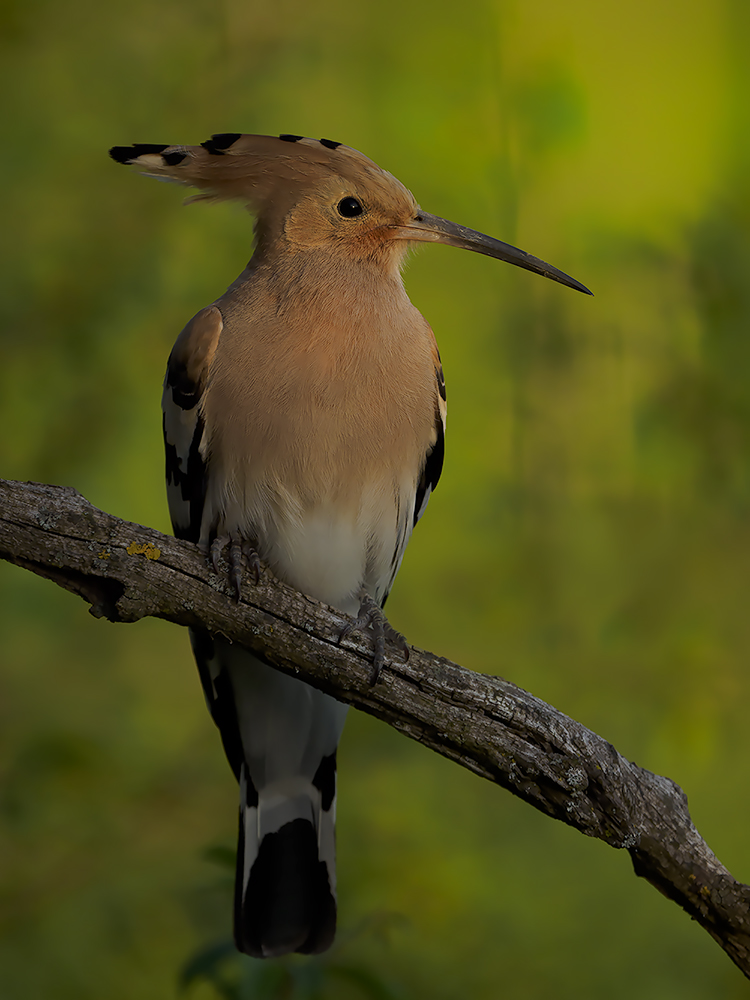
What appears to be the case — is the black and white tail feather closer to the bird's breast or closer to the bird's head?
the bird's breast

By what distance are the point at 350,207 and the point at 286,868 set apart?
3.09 ft

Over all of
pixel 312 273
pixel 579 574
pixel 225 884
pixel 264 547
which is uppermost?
pixel 312 273

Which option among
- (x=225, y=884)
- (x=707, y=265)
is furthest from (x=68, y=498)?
(x=707, y=265)

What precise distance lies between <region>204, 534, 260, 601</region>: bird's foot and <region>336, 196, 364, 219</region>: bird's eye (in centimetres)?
45

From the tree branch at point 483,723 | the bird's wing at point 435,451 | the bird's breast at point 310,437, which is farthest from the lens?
the bird's wing at point 435,451

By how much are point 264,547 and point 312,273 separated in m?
0.35

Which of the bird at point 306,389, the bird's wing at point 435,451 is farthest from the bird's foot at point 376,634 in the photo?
the bird's wing at point 435,451

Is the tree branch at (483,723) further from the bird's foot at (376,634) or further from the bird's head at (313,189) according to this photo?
the bird's head at (313,189)

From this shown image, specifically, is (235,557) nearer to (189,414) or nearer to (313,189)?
(189,414)

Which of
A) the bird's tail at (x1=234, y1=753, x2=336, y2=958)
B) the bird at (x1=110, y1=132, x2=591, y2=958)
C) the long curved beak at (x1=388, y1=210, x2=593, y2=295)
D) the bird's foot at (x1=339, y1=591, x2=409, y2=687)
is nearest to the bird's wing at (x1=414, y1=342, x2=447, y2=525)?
the bird at (x1=110, y1=132, x2=591, y2=958)

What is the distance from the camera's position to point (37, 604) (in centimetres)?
204

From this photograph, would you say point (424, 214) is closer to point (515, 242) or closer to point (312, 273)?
point (312, 273)

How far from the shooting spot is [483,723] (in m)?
1.05

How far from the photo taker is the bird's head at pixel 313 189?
1.23 metres
